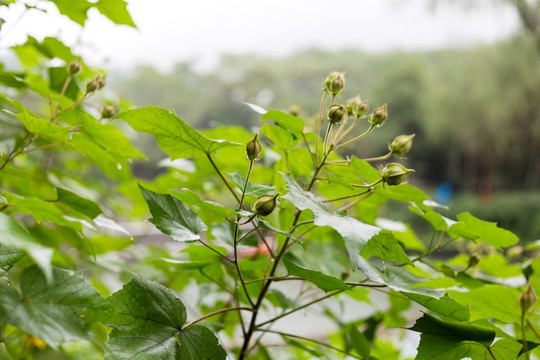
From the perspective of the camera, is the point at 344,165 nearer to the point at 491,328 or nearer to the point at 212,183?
the point at 491,328

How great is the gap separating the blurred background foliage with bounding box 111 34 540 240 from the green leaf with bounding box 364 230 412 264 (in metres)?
3.50

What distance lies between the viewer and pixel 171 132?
1.11 ft

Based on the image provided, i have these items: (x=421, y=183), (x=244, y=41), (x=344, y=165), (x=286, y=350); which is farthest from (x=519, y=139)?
(x=344, y=165)

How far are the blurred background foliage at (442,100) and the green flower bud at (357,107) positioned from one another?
340cm

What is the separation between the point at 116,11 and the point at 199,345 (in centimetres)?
32

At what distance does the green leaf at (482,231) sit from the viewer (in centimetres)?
35

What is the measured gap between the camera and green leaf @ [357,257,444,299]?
293 millimetres

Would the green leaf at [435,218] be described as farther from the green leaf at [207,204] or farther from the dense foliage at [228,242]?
the green leaf at [207,204]

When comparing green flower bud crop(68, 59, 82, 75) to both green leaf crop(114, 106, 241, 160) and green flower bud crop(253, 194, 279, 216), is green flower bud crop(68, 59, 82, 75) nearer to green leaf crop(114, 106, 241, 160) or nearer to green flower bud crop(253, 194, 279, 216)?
green leaf crop(114, 106, 241, 160)

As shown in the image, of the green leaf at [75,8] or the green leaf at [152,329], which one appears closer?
the green leaf at [152,329]

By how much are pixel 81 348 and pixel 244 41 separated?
4293 millimetres

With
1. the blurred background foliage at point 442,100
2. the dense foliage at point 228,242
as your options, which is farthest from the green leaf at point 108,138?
the blurred background foliage at point 442,100

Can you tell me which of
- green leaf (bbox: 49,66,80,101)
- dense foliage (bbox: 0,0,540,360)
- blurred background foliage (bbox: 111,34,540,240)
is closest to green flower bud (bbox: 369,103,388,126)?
dense foliage (bbox: 0,0,540,360)

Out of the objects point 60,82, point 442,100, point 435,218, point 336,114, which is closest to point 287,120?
point 336,114
